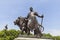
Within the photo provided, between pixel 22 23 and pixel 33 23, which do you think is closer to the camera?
pixel 33 23

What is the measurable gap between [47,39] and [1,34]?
40.7m

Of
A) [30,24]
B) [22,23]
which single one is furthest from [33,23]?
[22,23]

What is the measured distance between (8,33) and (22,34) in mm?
40537

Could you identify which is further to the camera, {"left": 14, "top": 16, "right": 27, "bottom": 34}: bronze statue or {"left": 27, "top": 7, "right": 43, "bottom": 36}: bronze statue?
{"left": 14, "top": 16, "right": 27, "bottom": 34}: bronze statue

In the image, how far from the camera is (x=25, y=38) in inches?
1028

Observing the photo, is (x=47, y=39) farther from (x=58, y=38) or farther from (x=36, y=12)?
(x=58, y=38)

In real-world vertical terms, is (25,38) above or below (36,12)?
below

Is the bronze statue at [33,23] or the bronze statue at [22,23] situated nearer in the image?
the bronze statue at [33,23]

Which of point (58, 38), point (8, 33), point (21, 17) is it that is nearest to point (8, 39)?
point (58, 38)

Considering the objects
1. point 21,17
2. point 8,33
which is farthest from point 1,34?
point 21,17

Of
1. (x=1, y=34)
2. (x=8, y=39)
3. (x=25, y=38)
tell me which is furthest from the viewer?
(x=1, y=34)

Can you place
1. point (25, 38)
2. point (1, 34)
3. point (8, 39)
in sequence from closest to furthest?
1. point (25, 38)
2. point (8, 39)
3. point (1, 34)

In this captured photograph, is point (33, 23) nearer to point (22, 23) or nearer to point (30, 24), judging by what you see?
point (30, 24)

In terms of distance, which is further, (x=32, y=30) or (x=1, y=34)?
(x=1, y=34)
